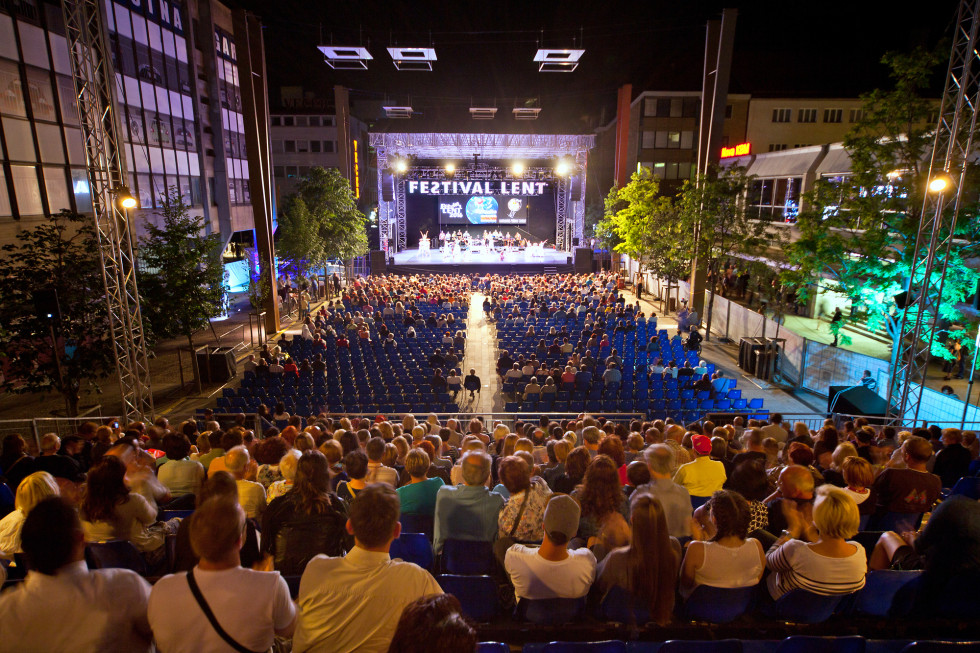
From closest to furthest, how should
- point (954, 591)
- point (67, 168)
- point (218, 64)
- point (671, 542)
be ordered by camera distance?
point (671, 542) < point (954, 591) < point (67, 168) < point (218, 64)

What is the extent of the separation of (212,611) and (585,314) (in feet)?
55.9

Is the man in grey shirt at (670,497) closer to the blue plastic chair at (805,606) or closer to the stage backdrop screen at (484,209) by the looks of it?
the blue plastic chair at (805,606)

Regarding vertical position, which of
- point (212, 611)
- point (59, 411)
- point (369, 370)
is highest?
point (212, 611)

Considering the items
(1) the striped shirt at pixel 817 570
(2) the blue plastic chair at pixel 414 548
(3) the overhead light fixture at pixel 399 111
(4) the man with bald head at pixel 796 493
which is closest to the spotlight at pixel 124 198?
(2) the blue plastic chair at pixel 414 548

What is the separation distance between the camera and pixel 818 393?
43.1 feet

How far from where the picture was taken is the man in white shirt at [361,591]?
80.4 inches

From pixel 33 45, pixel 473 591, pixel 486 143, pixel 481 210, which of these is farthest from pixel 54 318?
pixel 481 210

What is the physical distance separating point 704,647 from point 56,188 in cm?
1932

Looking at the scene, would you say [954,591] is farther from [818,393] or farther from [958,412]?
[818,393]

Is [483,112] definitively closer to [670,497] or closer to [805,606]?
[670,497]

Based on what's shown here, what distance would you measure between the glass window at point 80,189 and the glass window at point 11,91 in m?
2.10

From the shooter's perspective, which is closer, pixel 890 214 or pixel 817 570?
pixel 817 570

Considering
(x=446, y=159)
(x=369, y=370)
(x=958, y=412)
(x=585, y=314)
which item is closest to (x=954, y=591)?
(x=958, y=412)

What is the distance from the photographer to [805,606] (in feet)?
9.89
